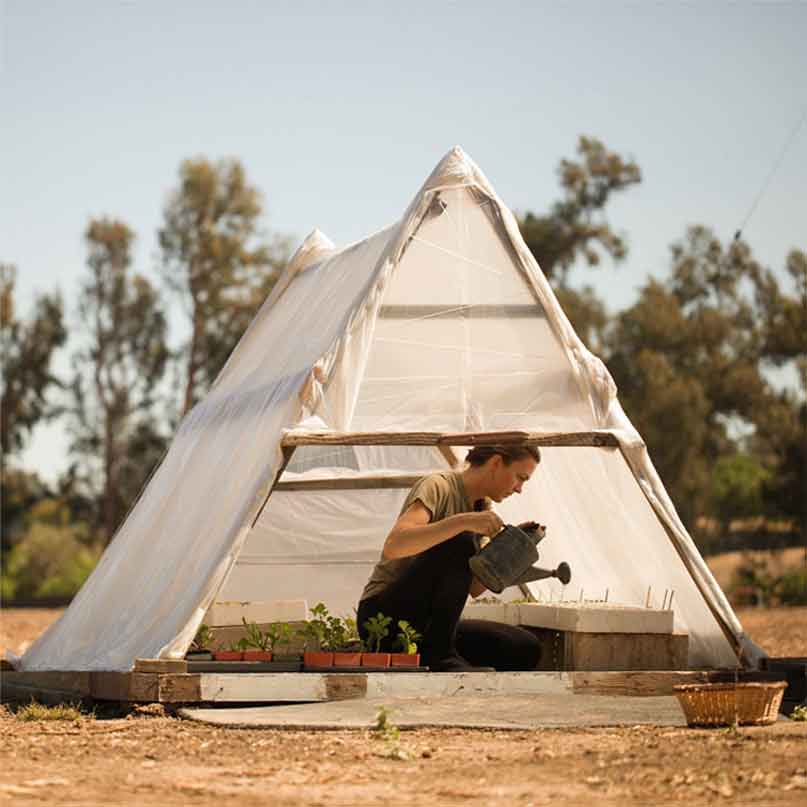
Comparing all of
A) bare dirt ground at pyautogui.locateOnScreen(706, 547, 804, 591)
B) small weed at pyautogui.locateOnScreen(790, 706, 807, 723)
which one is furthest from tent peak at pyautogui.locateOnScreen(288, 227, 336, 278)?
bare dirt ground at pyautogui.locateOnScreen(706, 547, 804, 591)

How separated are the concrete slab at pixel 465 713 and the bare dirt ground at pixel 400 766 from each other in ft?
0.34

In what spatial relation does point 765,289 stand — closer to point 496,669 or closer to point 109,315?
point 109,315

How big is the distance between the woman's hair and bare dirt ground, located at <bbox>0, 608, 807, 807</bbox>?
1701mm

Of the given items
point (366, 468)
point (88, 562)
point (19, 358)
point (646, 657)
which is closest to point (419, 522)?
point (646, 657)

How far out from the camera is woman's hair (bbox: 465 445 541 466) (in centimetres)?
762

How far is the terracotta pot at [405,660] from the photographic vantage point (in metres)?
7.43

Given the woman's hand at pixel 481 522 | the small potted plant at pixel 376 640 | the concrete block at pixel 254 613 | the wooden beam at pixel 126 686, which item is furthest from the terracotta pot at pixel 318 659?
Answer: the concrete block at pixel 254 613

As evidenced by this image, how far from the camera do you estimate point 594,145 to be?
110 feet

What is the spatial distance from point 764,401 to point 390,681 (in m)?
24.4

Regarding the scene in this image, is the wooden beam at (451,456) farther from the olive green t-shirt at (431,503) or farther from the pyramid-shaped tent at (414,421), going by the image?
the olive green t-shirt at (431,503)

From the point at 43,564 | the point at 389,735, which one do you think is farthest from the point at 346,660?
the point at 43,564

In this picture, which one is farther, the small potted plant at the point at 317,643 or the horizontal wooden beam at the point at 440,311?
the horizontal wooden beam at the point at 440,311

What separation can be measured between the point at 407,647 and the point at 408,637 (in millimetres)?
46

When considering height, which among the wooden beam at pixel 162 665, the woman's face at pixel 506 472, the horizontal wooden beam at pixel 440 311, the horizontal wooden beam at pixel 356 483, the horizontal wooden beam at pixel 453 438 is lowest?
the wooden beam at pixel 162 665
